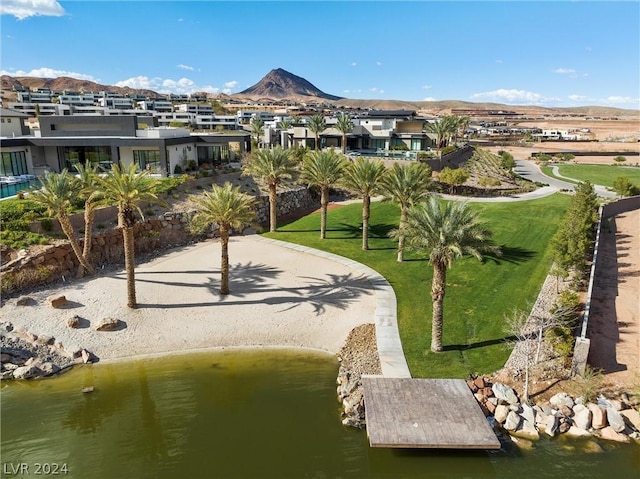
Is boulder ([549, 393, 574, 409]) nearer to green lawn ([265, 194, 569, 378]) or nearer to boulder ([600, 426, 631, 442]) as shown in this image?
boulder ([600, 426, 631, 442])

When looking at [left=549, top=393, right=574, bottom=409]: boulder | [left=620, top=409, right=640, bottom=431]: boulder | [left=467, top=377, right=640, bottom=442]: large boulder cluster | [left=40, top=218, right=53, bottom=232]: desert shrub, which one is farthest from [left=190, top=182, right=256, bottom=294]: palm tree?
[left=620, top=409, right=640, bottom=431]: boulder

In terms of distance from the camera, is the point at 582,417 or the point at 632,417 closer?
the point at 582,417

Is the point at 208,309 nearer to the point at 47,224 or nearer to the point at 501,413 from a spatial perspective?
the point at 47,224

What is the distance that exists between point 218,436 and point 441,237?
1272 cm

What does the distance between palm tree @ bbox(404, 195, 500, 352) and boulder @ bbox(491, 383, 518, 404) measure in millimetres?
3478

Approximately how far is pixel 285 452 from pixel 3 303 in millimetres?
20502

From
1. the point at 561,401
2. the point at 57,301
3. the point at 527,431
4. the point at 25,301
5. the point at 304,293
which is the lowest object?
the point at 527,431

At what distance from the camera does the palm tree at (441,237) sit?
67.9 feet

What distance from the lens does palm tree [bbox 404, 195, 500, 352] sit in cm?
2069

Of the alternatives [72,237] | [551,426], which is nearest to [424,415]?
[551,426]

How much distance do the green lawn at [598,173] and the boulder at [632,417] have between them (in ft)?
159

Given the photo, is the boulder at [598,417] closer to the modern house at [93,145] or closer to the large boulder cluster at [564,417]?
the large boulder cluster at [564,417]

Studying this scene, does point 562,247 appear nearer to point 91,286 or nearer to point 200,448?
point 200,448

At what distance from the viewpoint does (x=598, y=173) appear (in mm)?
70188
